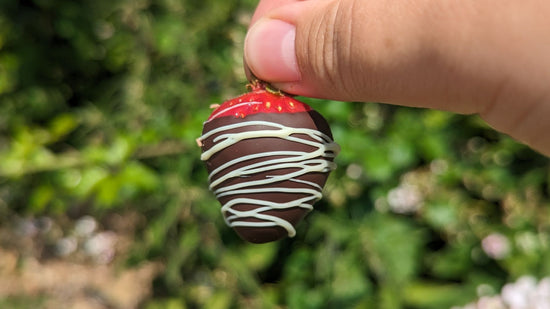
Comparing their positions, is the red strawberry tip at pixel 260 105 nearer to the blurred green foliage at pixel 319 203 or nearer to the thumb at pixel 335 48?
the thumb at pixel 335 48

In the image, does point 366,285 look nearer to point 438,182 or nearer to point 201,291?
point 438,182

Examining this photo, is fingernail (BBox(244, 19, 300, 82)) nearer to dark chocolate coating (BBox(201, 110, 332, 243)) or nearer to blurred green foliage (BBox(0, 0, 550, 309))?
dark chocolate coating (BBox(201, 110, 332, 243))

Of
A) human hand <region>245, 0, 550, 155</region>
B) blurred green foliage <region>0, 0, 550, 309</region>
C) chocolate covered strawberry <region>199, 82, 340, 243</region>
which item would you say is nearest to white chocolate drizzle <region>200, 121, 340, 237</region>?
chocolate covered strawberry <region>199, 82, 340, 243</region>

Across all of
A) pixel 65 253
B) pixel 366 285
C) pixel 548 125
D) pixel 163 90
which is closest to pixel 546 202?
pixel 366 285

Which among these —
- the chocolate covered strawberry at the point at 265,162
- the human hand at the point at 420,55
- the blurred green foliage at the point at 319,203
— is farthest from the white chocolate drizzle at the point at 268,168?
the blurred green foliage at the point at 319,203

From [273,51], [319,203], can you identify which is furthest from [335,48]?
[319,203]

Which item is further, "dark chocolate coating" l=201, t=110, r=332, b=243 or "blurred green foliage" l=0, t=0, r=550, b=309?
"blurred green foliage" l=0, t=0, r=550, b=309
